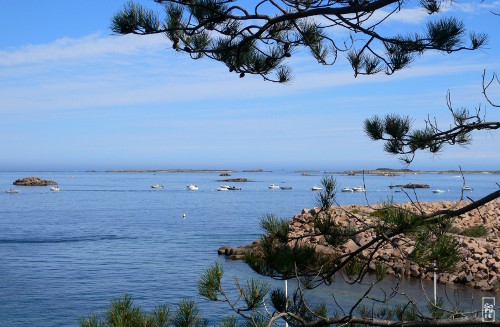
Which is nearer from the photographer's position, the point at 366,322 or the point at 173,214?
the point at 366,322

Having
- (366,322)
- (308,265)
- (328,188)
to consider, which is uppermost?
(328,188)

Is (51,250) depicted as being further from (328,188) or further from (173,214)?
(328,188)

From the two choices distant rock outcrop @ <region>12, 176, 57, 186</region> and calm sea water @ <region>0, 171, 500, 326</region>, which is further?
distant rock outcrop @ <region>12, 176, 57, 186</region>

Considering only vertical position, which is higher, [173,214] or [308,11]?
[308,11]

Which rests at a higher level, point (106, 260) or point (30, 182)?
point (30, 182)

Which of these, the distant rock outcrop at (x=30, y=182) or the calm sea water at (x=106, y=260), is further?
the distant rock outcrop at (x=30, y=182)

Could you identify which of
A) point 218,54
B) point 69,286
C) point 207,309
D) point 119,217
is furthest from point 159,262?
point 119,217

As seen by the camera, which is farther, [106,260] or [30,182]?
[30,182]

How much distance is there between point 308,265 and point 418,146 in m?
1.15

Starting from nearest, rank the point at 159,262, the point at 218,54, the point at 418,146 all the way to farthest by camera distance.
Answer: the point at 418,146 < the point at 218,54 < the point at 159,262

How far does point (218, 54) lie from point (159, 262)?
15.8 meters

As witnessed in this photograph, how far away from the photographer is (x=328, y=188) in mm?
3850

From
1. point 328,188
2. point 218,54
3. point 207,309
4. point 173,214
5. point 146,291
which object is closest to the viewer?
point 328,188

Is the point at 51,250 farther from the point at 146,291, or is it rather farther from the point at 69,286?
the point at 146,291
